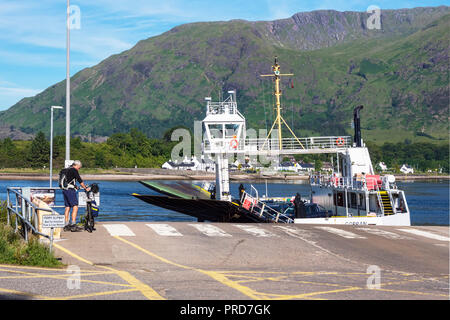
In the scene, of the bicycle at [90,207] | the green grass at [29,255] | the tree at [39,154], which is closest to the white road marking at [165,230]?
the bicycle at [90,207]

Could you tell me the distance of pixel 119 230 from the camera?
16.4m

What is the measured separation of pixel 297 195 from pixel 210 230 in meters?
14.9

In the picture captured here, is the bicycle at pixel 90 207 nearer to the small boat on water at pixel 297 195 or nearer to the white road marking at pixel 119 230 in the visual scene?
the white road marking at pixel 119 230

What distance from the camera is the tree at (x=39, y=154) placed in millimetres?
154250

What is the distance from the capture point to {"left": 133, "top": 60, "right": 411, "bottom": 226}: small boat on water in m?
29.9

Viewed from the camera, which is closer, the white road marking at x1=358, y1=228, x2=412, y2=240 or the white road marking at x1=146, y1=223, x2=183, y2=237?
the white road marking at x1=146, y1=223, x2=183, y2=237

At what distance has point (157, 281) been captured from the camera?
9828mm

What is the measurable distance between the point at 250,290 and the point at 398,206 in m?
23.1

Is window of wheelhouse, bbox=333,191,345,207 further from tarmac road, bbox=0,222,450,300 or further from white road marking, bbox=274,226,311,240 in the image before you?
white road marking, bbox=274,226,311,240

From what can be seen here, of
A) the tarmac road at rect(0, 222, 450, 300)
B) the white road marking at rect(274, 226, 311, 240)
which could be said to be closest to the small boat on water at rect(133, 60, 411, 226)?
the white road marking at rect(274, 226, 311, 240)

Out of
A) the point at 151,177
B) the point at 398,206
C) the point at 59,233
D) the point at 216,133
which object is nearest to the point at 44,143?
the point at 151,177

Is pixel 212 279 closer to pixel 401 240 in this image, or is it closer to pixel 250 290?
pixel 250 290

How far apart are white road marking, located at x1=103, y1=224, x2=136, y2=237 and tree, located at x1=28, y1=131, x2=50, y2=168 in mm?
144047
